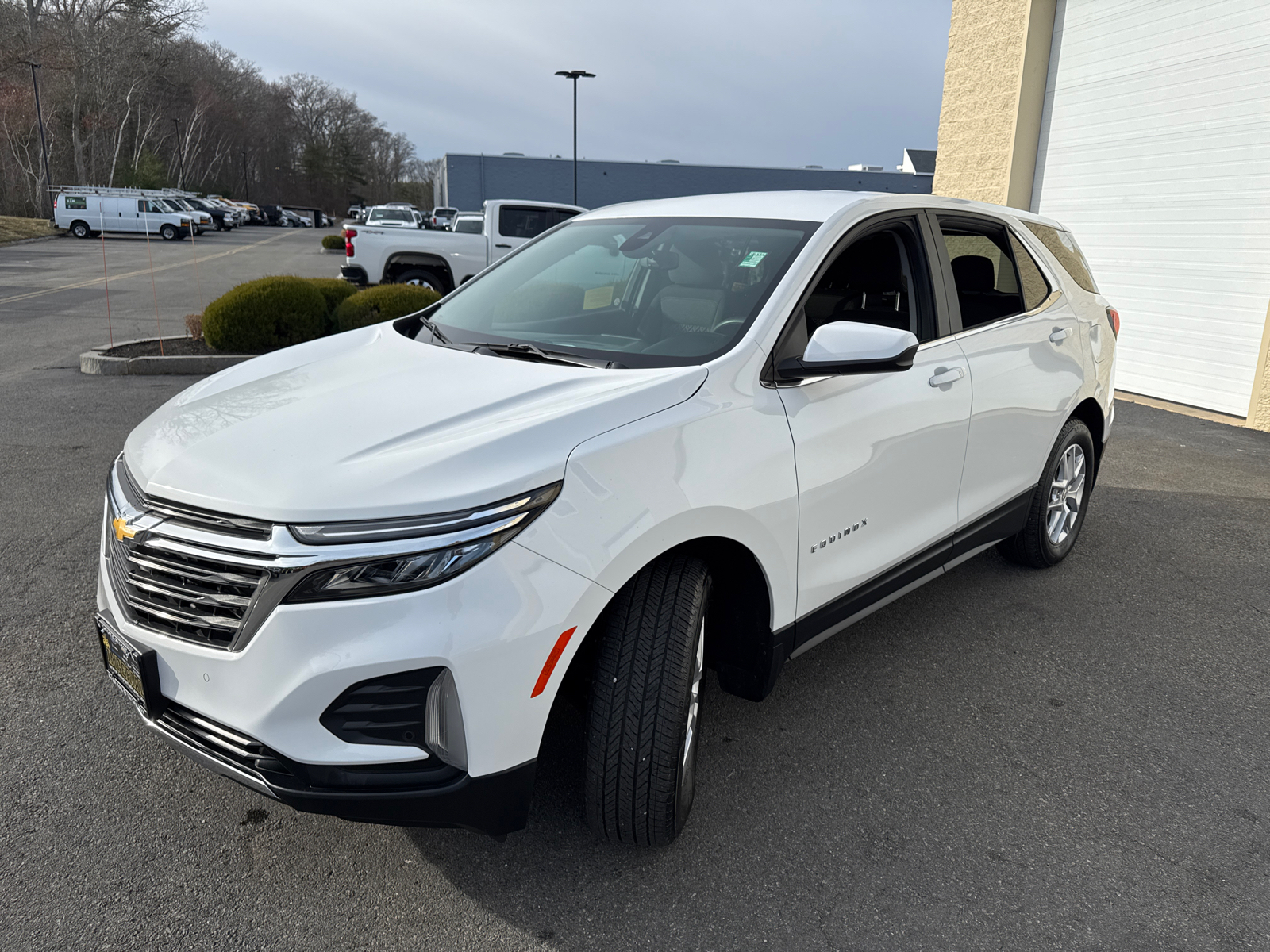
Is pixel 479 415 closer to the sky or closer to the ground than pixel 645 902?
closer to the sky

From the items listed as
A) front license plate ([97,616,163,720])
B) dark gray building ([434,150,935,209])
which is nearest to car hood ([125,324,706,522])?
front license plate ([97,616,163,720])

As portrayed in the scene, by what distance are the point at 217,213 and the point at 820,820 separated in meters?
56.9

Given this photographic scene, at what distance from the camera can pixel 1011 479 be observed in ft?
13.0

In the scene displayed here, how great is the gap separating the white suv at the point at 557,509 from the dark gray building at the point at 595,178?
54.8 meters

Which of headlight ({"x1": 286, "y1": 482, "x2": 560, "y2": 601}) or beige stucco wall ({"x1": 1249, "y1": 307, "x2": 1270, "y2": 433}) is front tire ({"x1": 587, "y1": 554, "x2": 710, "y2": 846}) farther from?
beige stucco wall ({"x1": 1249, "y1": 307, "x2": 1270, "y2": 433})

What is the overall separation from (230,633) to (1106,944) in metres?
2.22

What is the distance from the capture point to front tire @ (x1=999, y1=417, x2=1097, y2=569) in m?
4.38

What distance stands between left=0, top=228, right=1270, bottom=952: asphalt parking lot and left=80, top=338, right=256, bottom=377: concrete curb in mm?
6050

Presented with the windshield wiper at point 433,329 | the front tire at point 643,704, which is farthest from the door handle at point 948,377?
the windshield wiper at point 433,329

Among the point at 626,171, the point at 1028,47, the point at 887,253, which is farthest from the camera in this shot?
the point at 626,171

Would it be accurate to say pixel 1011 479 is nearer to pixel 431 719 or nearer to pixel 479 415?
pixel 479 415

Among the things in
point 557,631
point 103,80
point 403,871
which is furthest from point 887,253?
point 103,80

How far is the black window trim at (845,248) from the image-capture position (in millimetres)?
2723

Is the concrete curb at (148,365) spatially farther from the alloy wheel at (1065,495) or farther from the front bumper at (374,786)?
the front bumper at (374,786)
